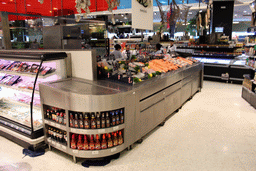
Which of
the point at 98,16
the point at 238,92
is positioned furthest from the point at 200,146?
the point at 98,16

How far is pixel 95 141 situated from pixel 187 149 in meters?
1.47

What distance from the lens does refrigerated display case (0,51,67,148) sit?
3.14 metres

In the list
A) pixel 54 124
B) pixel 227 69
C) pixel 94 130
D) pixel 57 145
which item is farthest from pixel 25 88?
pixel 227 69

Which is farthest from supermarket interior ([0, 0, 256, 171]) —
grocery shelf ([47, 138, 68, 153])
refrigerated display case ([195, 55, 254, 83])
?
refrigerated display case ([195, 55, 254, 83])

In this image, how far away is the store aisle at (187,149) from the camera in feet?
9.26

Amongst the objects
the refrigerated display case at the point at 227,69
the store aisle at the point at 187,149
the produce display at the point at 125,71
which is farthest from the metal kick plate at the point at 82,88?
the refrigerated display case at the point at 227,69

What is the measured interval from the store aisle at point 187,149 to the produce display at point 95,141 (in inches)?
10.8

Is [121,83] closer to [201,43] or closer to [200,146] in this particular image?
[200,146]

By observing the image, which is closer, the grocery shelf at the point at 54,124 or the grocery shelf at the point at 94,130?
the grocery shelf at the point at 94,130

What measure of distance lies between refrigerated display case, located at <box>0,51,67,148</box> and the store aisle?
0.25m

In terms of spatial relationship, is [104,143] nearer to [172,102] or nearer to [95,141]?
[95,141]

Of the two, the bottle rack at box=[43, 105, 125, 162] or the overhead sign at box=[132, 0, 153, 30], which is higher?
the overhead sign at box=[132, 0, 153, 30]

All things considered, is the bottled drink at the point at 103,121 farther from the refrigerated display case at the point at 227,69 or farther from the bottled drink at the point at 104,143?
the refrigerated display case at the point at 227,69

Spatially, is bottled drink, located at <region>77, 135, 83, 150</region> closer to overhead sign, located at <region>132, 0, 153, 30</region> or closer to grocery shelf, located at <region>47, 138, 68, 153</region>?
grocery shelf, located at <region>47, 138, 68, 153</region>
